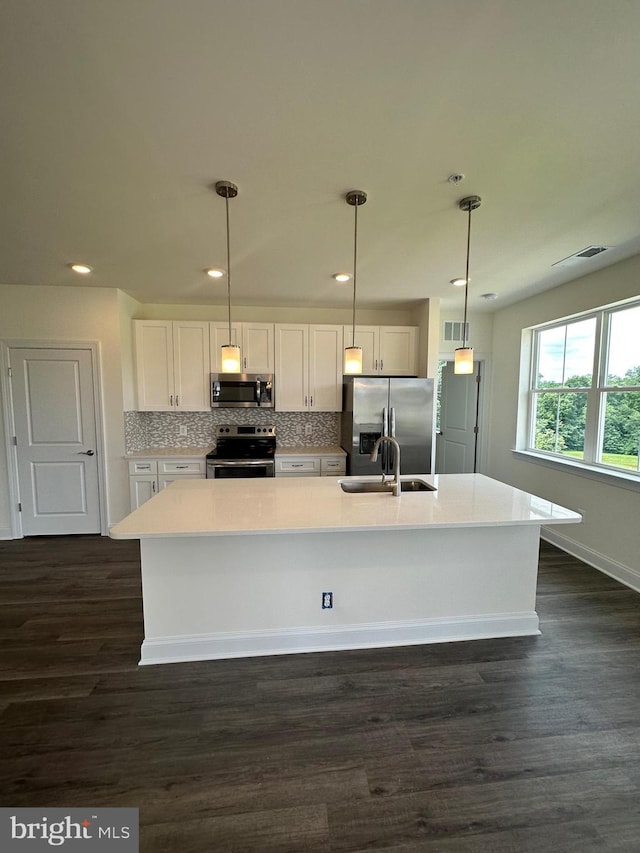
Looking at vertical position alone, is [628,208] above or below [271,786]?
above

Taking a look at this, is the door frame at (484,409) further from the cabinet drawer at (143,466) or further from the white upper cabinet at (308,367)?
the cabinet drawer at (143,466)

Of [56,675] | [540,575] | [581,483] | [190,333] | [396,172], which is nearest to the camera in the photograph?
[396,172]

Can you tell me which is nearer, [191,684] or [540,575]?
[191,684]

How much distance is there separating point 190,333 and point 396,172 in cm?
296

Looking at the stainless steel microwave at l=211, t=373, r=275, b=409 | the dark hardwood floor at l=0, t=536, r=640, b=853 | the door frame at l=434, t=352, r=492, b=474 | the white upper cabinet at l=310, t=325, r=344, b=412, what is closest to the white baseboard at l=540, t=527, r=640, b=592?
the dark hardwood floor at l=0, t=536, r=640, b=853

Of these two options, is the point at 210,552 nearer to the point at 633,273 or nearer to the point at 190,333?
the point at 190,333

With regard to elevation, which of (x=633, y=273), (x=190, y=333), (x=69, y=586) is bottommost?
(x=69, y=586)

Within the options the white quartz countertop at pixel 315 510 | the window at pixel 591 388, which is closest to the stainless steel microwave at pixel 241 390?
the white quartz countertop at pixel 315 510

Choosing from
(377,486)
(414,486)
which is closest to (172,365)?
(377,486)

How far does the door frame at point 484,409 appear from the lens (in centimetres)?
479

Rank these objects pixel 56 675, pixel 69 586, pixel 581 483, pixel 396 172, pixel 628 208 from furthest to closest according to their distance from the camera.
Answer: pixel 581 483 < pixel 69 586 < pixel 628 208 < pixel 56 675 < pixel 396 172

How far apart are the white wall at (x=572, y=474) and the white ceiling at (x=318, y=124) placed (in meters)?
0.59

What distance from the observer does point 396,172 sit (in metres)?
1.82

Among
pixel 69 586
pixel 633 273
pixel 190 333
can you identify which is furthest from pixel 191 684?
pixel 633 273
